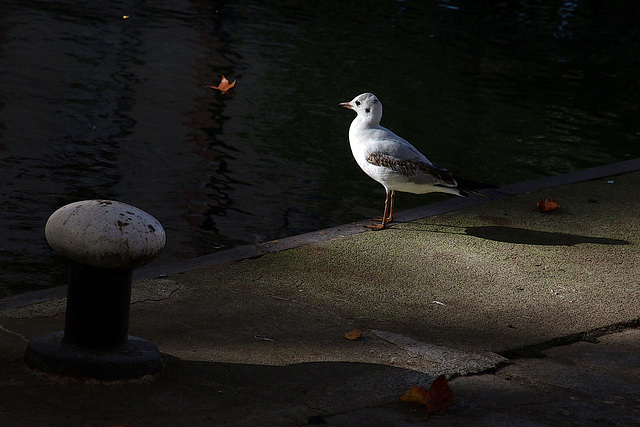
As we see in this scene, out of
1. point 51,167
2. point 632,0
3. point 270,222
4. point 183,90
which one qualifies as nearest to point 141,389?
point 270,222

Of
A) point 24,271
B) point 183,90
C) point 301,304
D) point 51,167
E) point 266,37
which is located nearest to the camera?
point 301,304

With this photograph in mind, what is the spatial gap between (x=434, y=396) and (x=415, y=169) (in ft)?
9.74

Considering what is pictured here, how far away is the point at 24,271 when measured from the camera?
5.42 meters

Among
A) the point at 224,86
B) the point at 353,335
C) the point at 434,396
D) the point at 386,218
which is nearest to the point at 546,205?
the point at 386,218

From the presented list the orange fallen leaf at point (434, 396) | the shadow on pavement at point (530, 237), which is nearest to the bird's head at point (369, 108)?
the shadow on pavement at point (530, 237)

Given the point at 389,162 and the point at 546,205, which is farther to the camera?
the point at 546,205

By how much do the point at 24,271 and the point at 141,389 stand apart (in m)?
2.22

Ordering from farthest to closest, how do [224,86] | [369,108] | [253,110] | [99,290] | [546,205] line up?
[224,86], [253,110], [546,205], [369,108], [99,290]

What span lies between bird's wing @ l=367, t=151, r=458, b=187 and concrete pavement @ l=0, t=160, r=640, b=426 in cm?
34

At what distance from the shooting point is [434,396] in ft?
11.6

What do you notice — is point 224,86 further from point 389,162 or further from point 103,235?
point 103,235

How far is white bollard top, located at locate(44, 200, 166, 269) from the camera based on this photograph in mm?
→ 3494

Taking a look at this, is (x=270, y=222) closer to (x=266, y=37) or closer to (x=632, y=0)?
(x=266, y=37)

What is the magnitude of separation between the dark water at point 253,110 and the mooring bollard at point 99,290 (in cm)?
170
